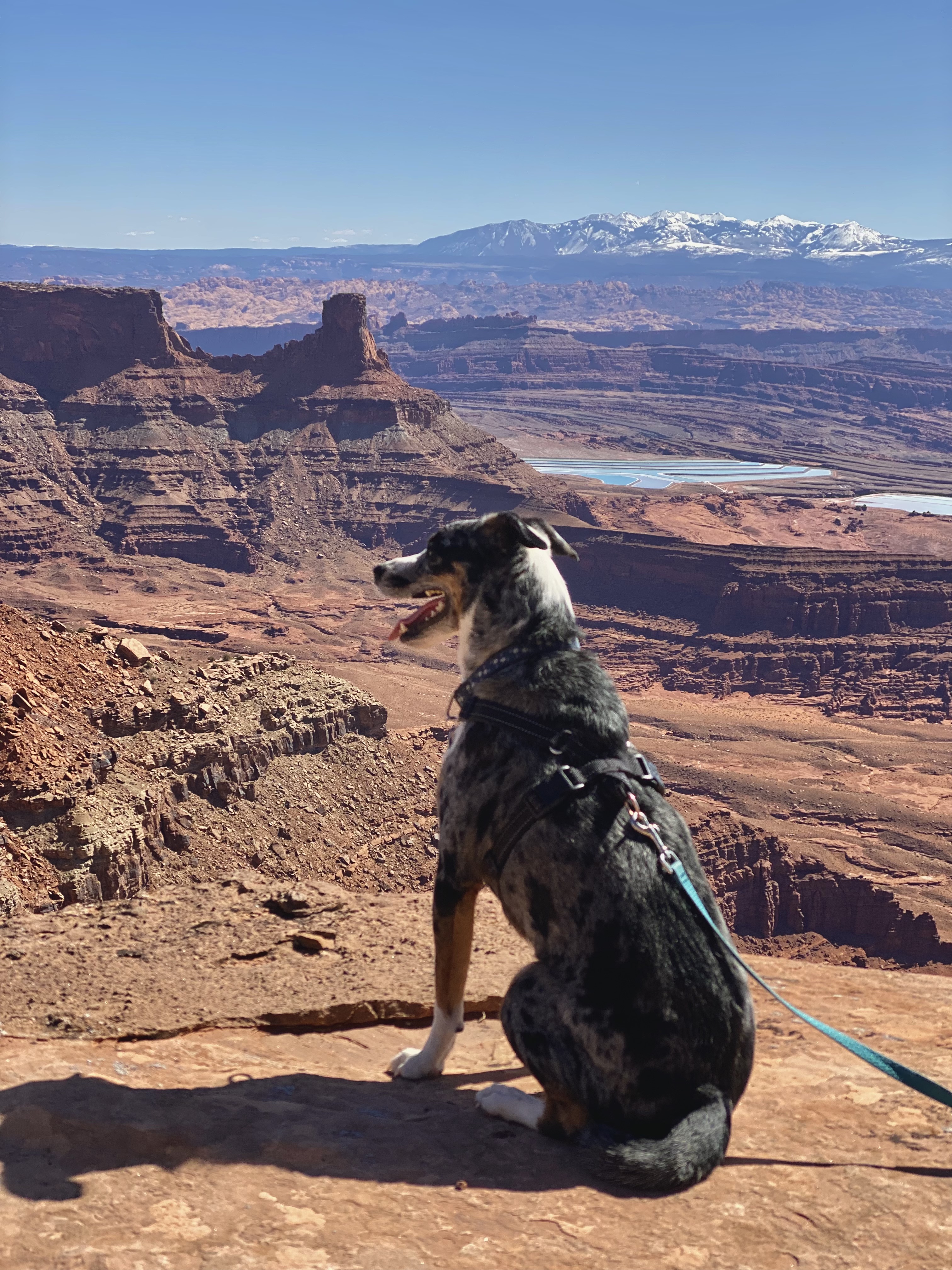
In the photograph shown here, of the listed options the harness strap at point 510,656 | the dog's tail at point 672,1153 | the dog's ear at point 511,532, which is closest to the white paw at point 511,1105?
the dog's tail at point 672,1153

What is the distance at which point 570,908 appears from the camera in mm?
4609

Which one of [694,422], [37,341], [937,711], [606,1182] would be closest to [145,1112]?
[606,1182]

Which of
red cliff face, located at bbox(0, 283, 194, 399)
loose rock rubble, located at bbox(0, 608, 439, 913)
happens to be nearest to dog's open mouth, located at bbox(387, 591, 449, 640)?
loose rock rubble, located at bbox(0, 608, 439, 913)

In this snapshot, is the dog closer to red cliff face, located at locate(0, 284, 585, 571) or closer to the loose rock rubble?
the loose rock rubble

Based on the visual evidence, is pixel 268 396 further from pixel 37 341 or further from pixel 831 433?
pixel 831 433

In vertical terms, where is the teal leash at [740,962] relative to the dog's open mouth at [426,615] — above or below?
below

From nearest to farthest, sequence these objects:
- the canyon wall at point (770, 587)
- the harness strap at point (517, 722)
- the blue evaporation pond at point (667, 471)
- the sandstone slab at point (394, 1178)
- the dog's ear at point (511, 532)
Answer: the sandstone slab at point (394, 1178)
the harness strap at point (517, 722)
the dog's ear at point (511, 532)
the canyon wall at point (770, 587)
the blue evaporation pond at point (667, 471)

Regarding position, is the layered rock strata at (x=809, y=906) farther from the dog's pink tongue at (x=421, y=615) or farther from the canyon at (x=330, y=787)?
the dog's pink tongue at (x=421, y=615)

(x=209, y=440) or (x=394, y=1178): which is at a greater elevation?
(x=209, y=440)

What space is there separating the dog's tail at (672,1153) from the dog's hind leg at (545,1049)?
0.20 meters

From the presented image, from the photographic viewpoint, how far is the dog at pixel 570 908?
172 inches

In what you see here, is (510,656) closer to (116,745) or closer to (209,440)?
(116,745)

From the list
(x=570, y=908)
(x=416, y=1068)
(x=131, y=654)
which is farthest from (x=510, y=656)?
(x=131, y=654)

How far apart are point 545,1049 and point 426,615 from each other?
86.1 inches
